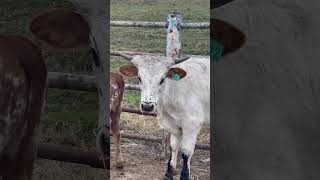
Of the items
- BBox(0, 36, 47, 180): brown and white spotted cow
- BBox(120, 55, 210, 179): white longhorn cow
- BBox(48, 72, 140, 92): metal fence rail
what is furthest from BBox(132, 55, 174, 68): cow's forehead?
BBox(0, 36, 47, 180): brown and white spotted cow

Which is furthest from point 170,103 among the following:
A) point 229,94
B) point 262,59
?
point 262,59

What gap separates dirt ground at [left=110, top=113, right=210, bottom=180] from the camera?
2002 mm

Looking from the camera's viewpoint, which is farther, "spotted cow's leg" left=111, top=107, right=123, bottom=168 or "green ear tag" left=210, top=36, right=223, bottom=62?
"spotted cow's leg" left=111, top=107, right=123, bottom=168

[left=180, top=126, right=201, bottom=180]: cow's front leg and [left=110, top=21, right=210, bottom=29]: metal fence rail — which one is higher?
[left=110, top=21, right=210, bottom=29]: metal fence rail

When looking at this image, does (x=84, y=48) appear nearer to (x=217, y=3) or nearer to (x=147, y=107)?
(x=147, y=107)

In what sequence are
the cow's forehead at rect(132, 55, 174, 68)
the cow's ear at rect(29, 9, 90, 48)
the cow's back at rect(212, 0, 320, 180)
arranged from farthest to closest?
the cow's ear at rect(29, 9, 90, 48)
the cow's forehead at rect(132, 55, 174, 68)
the cow's back at rect(212, 0, 320, 180)

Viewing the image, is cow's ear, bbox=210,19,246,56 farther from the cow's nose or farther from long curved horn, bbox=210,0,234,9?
the cow's nose

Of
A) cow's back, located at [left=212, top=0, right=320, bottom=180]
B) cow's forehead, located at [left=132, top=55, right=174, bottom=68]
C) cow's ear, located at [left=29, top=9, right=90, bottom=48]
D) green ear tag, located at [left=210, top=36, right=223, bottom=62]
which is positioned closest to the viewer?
cow's back, located at [left=212, top=0, right=320, bottom=180]

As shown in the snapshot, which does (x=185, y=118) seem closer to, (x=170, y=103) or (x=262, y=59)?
(x=170, y=103)

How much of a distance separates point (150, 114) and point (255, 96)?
0.42 metres

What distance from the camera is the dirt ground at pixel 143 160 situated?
2.00 meters

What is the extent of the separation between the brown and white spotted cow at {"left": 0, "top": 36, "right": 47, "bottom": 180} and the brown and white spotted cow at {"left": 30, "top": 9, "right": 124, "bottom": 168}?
9cm

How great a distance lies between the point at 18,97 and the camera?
2383 millimetres

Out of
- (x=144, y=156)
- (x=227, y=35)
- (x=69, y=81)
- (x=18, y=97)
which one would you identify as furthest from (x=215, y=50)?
(x=18, y=97)
